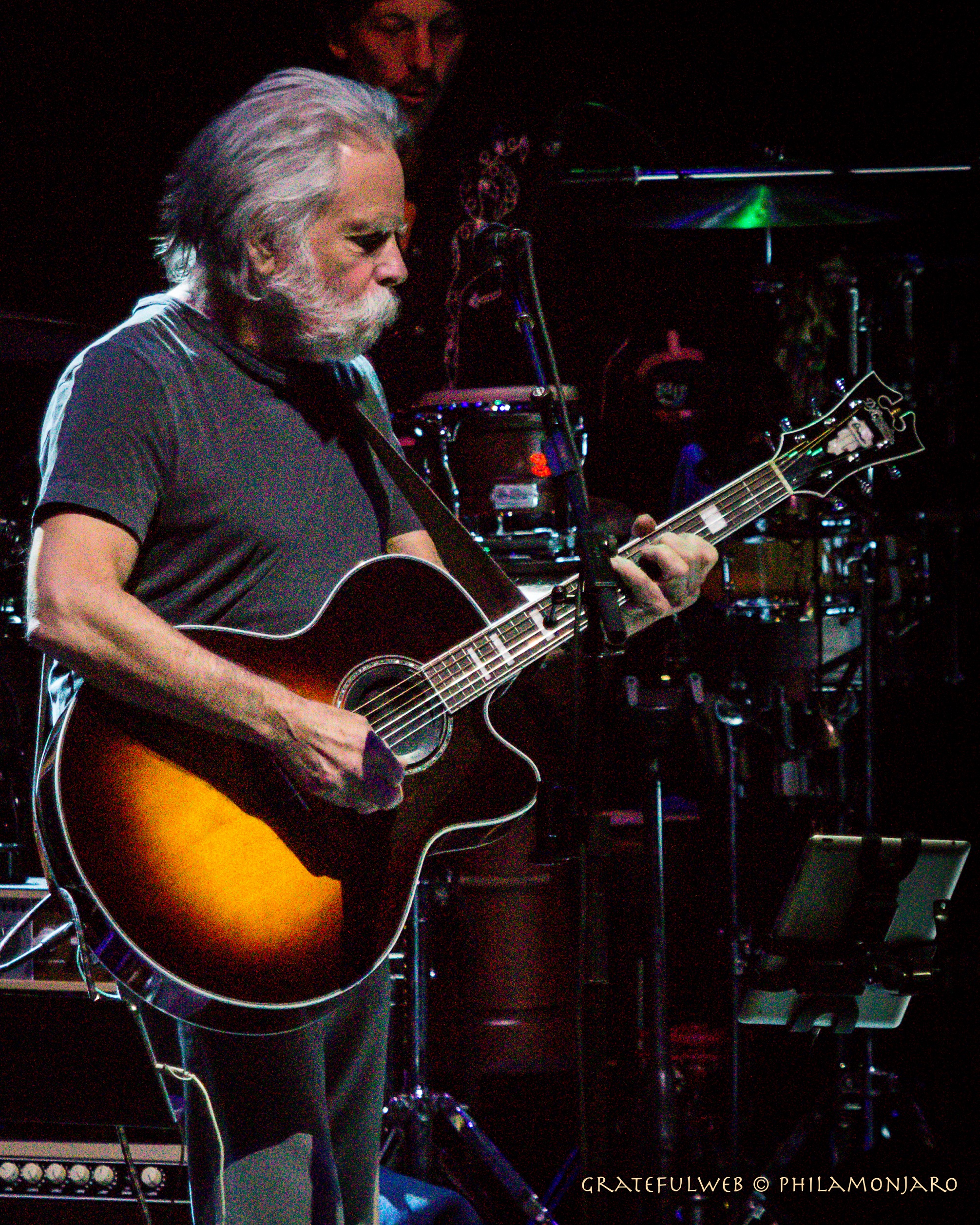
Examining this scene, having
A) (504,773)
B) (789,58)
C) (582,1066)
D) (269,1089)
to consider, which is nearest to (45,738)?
(269,1089)

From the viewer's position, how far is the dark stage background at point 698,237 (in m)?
4.21

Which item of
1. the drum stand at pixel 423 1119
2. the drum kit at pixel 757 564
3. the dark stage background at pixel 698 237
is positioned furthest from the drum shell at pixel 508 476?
the drum stand at pixel 423 1119

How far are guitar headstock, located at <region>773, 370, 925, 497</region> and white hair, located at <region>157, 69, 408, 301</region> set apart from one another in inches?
41.8

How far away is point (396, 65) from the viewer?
4.76 meters

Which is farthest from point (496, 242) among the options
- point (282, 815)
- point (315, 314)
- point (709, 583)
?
point (709, 583)

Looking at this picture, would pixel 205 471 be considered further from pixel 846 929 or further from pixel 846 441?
pixel 846 929

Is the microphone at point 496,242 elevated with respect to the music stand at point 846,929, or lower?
elevated

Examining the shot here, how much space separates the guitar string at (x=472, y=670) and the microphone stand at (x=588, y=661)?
234 millimetres

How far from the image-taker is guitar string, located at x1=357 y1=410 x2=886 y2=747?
2.15 metres

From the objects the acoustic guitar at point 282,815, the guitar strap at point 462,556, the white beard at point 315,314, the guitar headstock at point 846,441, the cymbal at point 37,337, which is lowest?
the acoustic guitar at point 282,815

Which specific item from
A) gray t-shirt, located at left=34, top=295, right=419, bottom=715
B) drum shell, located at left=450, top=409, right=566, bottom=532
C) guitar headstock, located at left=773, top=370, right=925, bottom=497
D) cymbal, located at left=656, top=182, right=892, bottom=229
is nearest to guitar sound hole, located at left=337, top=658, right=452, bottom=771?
gray t-shirt, located at left=34, top=295, right=419, bottom=715

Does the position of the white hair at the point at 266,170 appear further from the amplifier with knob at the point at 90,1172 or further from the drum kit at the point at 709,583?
the amplifier with knob at the point at 90,1172

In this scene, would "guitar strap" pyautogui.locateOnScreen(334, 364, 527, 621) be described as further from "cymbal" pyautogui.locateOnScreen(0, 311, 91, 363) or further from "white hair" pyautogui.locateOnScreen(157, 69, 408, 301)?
"cymbal" pyautogui.locateOnScreen(0, 311, 91, 363)

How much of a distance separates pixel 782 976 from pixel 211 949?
1.91 m
